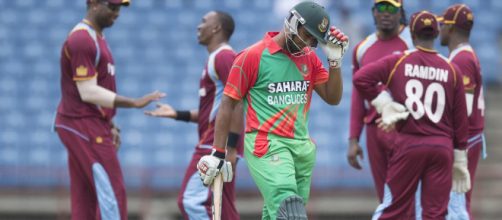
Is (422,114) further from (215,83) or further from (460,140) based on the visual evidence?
(215,83)

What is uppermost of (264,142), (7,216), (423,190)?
(264,142)

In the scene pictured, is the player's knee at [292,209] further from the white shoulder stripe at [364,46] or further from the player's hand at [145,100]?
the white shoulder stripe at [364,46]

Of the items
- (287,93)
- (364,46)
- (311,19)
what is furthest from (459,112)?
(311,19)

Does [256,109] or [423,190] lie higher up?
[256,109]

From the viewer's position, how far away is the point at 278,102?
766 cm

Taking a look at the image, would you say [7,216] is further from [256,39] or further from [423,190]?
[423,190]

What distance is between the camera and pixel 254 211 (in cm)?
1466

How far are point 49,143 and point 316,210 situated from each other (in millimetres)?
4240

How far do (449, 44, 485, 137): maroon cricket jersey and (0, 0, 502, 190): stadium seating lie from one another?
494 centimetres

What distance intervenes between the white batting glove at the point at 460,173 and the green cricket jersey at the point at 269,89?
6.30 ft

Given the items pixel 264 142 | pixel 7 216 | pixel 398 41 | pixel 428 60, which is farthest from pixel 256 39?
pixel 264 142

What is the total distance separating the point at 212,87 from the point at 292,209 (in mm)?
2261

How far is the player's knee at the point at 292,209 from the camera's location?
24.0 ft

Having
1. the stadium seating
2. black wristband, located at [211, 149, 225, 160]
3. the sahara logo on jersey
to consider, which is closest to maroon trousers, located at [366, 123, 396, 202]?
the sahara logo on jersey
